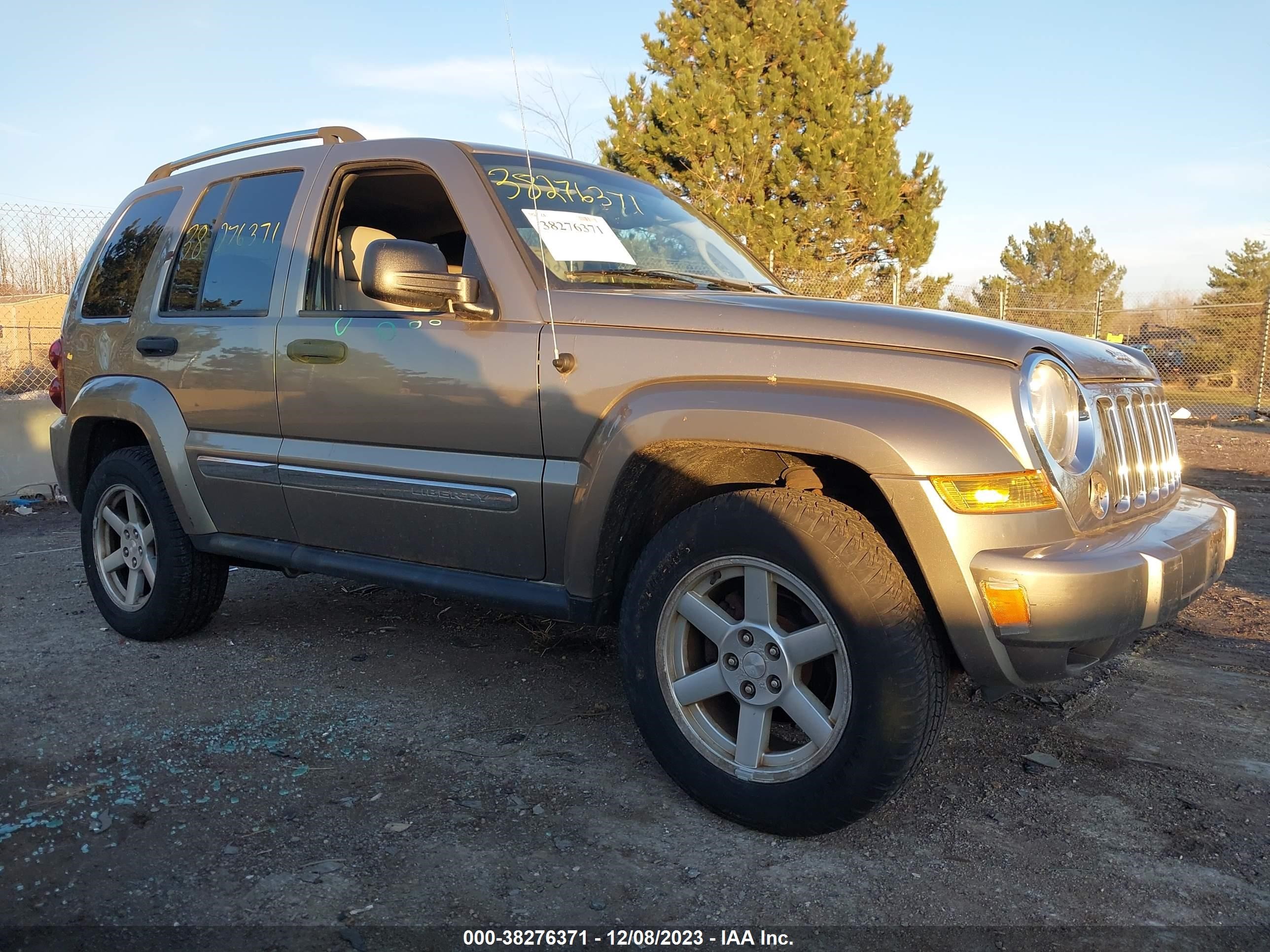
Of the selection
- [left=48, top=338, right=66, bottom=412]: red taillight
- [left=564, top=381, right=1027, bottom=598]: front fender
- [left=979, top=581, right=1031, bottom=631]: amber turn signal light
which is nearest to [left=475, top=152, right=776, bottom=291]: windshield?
[left=564, top=381, right=1027, bottom=598]: front fender

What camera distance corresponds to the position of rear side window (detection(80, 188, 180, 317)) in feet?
14.5

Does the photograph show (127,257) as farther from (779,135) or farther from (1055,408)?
(779,135)

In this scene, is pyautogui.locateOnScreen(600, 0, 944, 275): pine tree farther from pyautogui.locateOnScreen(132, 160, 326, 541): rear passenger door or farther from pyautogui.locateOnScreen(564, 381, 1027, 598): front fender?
pyautogui.locateOnScreen(564, 381, 1027, 598): front fender

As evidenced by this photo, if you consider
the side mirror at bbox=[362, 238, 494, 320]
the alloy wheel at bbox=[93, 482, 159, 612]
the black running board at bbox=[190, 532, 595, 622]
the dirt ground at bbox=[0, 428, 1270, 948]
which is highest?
the side mirror at bbox=[362, 238, 494, 320]

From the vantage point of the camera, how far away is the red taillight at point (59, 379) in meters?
4.68

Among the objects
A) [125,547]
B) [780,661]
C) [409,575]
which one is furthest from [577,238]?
[125,547]

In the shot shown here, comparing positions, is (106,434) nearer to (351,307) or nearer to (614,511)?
(351,307)

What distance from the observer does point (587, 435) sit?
9.56 feet

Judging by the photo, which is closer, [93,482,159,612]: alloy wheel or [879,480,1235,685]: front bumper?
[879,480,1235,685]: front bumper

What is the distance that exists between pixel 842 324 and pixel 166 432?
2.87 meters

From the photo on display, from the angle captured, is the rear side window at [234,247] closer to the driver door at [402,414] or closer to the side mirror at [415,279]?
the driver door at [402,414]

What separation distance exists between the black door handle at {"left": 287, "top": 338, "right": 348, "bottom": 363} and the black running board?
700 mm

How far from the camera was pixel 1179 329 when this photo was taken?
60.8 ft

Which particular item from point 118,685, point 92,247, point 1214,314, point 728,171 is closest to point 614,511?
point 118,685
